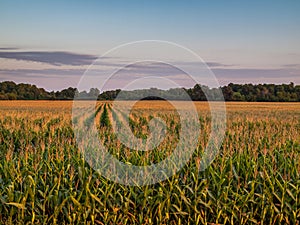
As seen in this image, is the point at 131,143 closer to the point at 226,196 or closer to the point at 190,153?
the point at 190,153

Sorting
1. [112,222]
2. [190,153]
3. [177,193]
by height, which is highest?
[190,153]

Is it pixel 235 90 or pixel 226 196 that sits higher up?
pixel 235 90

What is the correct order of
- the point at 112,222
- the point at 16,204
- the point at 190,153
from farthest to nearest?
the point at 190,153, the point at 112,222, the point at 16,204

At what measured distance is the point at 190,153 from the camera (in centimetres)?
798

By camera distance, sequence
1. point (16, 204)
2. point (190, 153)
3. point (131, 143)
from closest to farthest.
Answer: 1. point (16, 204)
2. point (190, 153)
3. point (131, 143)

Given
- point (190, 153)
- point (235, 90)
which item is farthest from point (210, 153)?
point (235, 90)

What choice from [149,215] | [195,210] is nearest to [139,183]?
[149,215]

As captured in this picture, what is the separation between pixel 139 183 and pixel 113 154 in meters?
1.73

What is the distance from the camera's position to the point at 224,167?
23.4 feet

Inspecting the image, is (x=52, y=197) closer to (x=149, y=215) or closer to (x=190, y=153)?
(x=149, y=215)

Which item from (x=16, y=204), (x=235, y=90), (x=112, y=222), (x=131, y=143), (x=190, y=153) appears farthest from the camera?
(x=235, y=90)

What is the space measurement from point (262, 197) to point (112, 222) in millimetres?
2342

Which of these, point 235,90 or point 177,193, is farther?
point 235,90

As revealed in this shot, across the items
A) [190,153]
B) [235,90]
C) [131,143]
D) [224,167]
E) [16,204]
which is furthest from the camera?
[235,90]
